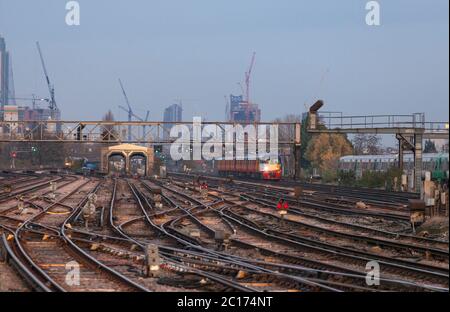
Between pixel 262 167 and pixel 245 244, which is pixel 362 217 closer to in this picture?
pixel 245 244

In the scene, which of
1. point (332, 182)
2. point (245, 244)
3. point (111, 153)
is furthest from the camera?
point (111, 153)

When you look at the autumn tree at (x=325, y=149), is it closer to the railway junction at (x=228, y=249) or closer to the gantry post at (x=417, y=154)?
the gantry post at (x=417, y=154)

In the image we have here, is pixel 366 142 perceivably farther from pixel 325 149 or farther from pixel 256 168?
pixel 256 168

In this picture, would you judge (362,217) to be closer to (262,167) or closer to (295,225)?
(295,225)

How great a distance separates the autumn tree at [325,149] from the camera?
105 meters

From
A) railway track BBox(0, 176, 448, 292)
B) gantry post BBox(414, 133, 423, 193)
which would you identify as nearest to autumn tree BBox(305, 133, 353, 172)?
gantry post BBox(414, 133, 423, 193)

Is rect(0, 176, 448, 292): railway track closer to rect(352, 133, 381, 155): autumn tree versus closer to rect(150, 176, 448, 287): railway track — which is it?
rect(150, 176, 448, 287): railway track

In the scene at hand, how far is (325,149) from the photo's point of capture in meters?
106

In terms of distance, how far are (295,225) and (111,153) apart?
80195mm

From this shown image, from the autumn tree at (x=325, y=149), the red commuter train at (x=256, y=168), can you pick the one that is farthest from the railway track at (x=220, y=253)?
the autumn tree at (x=325, y=149)

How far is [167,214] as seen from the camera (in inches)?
1388
